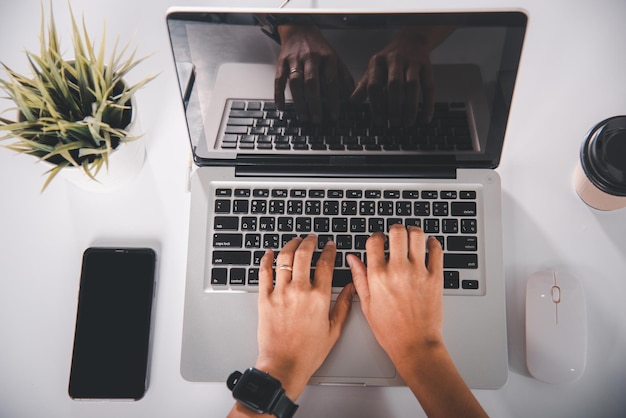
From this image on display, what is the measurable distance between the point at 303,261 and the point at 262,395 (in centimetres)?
20

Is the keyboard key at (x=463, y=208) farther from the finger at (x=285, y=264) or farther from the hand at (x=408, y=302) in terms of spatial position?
the finger at (x=285, y=264)

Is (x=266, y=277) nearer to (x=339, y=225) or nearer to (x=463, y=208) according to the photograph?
(x=339, y=225)

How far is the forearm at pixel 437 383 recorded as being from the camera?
0.67 meters

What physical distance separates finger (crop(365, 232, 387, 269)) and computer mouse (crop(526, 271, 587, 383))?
0.79 ft

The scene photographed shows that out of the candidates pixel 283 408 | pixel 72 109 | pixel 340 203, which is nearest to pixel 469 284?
pixel 340 203

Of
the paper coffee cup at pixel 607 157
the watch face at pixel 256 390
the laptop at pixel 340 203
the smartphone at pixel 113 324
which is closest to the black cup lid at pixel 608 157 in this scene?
the paper coffee cup at pixel 607 157

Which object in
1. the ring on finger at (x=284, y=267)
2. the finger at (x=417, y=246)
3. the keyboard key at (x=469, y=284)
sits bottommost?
the keyboard key at (x=469, y=284)

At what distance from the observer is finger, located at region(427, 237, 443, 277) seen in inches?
28.8

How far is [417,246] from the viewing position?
74 cm

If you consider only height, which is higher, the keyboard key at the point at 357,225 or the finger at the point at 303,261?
the keyboard key at the point at 357,225

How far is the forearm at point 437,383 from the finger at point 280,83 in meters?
0.43

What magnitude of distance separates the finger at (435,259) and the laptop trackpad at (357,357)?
0.45ft

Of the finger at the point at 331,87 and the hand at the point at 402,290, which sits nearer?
the finger at the point at 331,87

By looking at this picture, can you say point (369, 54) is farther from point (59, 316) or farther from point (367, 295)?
point (59, 316)
